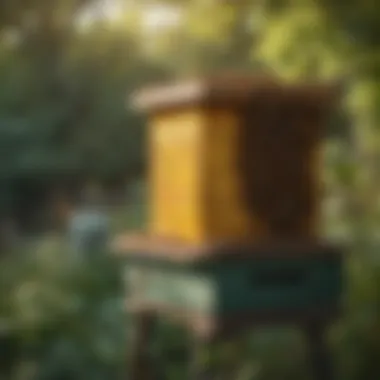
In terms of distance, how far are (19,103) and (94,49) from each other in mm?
527

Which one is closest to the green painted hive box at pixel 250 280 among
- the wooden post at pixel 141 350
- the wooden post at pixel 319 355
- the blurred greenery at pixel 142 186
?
the wooden post at pixel 319 355

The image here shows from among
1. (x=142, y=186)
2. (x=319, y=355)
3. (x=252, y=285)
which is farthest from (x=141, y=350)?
(x=142, y=186)

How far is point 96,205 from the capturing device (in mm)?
6500

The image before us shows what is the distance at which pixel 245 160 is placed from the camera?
3600mm

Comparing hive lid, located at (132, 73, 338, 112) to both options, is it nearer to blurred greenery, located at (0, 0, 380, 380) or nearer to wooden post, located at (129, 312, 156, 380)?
blurred greenery, located at (0, 0, 380, 380)

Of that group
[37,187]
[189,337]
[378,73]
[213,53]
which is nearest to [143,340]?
[189,337]

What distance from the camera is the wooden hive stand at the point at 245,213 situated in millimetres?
3516

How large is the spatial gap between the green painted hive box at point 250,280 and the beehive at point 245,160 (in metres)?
0.08

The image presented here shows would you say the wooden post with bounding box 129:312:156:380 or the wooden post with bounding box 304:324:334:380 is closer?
the wooden post with bounding box 304:324:334:380

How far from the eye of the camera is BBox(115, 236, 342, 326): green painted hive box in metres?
3.49

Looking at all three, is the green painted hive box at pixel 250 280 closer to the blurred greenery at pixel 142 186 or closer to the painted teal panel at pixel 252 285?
the painted teal panel at pixel 252 285

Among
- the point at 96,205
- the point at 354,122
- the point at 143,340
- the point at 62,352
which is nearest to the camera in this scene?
the point at 143,340

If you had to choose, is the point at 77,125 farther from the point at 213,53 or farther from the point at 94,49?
the point at 213,53

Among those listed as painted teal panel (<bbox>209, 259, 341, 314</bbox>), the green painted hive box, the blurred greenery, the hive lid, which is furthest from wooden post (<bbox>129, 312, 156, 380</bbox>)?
the hive lid
